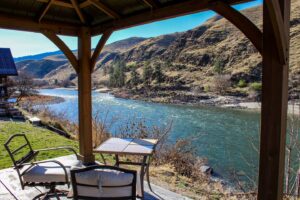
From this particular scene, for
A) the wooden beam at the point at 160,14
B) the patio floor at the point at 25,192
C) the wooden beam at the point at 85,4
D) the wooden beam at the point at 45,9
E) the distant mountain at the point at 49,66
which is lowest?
the patio floor at the point at 25,192

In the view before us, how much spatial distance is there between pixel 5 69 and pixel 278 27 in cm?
1178

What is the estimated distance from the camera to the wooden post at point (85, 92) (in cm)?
390

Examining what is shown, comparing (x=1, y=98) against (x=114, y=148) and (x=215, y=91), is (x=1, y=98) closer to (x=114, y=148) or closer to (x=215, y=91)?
(x=114, y=148)

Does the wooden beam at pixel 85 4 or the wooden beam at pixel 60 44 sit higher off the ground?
the wooden beam at pixel 85 4

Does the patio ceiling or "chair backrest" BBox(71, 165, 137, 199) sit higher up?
the patio ceiling

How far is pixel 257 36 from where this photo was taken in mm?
1962

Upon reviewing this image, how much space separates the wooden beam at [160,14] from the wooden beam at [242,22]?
95mm

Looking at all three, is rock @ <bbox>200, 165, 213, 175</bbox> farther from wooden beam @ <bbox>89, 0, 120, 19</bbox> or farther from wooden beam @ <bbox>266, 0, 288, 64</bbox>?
wooden beam @ <bbox>266, 0, 288, 64</bbox>

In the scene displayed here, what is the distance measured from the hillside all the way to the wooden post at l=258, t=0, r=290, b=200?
5.80m

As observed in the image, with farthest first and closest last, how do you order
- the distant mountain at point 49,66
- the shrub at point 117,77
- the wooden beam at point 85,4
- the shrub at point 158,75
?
the distant mountain at point 49,66 → the shrub at point 117,77 → the shrub at point 158,75 → the wooden beam at point 85,4

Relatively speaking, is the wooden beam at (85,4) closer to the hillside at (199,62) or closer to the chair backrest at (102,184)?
the chair backrest at (102,184)

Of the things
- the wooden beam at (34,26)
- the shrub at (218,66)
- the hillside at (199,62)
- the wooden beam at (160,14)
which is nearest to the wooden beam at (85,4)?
the wooden beam at (160,14)

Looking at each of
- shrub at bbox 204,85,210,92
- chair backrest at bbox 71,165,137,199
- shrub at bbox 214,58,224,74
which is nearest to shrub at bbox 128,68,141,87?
shrub at bbox 204,85,210,92

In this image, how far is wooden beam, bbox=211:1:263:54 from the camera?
6.41ft
